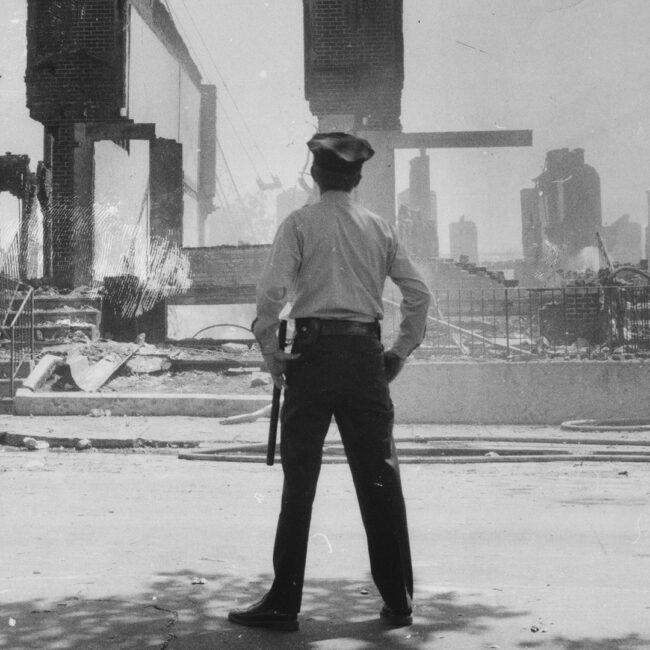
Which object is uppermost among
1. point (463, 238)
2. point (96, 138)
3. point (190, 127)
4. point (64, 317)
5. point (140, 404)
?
point (190, 127)

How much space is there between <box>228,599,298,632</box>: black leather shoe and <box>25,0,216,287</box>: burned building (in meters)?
18.2

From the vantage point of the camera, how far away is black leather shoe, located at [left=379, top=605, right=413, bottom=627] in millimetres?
2715

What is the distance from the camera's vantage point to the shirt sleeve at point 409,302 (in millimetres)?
2980

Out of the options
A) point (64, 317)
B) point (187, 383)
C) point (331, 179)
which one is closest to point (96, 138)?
point (64, 317)

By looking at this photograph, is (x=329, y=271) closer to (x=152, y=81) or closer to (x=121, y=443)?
(x=121, y=443)

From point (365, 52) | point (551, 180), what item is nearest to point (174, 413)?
point (365, 52)

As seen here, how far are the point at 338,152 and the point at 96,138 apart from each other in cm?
1904

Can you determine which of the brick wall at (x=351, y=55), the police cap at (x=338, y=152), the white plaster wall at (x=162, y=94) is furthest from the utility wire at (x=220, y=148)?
the police cap at (x=338, y=152)

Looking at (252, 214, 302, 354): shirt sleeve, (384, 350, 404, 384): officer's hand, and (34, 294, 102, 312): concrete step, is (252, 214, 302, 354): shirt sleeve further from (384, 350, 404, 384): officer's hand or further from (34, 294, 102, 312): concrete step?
(34, 294, 102, 312): concrete step

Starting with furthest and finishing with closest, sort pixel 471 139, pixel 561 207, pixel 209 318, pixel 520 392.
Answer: pixel 561 207
pixel 209 318
pixel 471 139
pixel 520 392

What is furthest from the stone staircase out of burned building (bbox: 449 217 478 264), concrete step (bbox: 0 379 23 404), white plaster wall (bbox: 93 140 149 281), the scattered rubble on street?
burned building (bbox: 449 217 478 264)

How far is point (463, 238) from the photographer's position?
51969mm

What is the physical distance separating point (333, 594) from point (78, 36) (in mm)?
19907

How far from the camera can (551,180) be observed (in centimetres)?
4400
